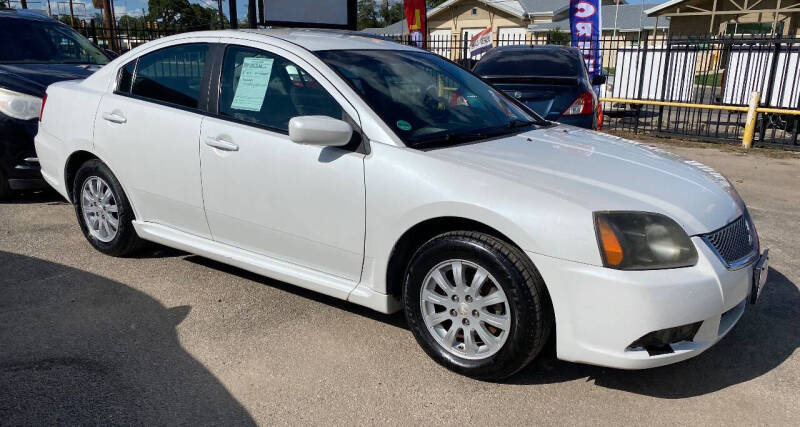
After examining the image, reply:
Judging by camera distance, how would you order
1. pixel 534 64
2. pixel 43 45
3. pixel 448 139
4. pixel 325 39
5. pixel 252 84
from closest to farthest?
pixel 448 139
pixel 252 84
pixel 325 39
pixel 43 45
pixel 534 64

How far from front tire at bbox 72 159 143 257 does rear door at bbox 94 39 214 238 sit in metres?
0.13

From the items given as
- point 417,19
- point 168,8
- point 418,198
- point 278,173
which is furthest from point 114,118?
point 168,8

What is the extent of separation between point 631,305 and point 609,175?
727 mm

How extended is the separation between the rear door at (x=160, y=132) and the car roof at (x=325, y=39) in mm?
367

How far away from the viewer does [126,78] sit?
14.6ft

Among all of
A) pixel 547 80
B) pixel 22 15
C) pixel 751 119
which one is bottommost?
pixel 751 119

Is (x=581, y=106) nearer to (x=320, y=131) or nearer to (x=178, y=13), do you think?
(x=320, y=131)

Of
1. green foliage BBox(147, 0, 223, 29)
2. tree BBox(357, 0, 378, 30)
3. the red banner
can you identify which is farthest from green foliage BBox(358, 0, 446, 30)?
the red banner

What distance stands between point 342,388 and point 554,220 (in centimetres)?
128

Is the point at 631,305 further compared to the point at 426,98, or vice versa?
the point at 426,98

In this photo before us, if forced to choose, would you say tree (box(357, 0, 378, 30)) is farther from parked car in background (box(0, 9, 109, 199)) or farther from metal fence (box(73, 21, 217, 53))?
parked car in background (box(0, 9, 109, 199))

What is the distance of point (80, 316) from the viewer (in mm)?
3750

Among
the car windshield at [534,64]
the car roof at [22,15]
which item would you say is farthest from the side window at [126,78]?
the car windshield at [534,64]

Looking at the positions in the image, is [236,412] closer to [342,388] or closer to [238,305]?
[342,388]
